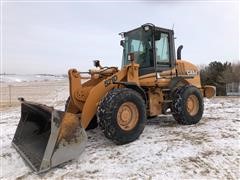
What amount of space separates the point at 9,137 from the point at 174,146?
12.3ft

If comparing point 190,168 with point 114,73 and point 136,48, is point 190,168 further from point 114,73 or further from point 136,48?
point 136,48

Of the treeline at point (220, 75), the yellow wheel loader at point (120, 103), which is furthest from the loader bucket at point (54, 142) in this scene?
the treeline at point (220, 75)

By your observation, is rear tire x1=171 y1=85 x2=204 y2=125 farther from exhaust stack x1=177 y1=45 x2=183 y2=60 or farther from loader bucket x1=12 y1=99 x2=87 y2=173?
loader bucket x1=12 y1=99 x2=87 y2=173

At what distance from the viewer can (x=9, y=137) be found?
6.94 metres

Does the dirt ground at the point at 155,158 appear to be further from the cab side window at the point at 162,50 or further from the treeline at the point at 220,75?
the treeline at the point at 220,75

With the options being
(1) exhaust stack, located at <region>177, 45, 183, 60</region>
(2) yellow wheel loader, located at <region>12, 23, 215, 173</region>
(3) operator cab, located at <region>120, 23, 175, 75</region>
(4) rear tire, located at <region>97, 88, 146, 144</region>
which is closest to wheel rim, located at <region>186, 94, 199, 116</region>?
(2) yellow wheel loader, located at <region>12, 23, 215, 173</region>

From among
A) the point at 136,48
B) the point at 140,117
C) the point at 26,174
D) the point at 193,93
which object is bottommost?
the point at 26,174

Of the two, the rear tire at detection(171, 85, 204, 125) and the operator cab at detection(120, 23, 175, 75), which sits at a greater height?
the operator cab at detection(120, 23, 175, 75)

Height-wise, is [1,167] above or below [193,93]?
below

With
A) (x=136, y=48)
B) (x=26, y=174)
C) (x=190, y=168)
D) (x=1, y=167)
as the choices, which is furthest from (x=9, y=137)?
(x=190, y=168)

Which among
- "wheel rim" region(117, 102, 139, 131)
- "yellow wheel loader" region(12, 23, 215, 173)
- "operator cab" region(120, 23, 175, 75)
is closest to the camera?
"yellow wheel loader" region(12, 23, 215, 173)

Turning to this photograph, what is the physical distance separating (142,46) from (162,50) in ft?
1.82

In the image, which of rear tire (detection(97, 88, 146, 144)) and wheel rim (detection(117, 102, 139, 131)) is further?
wheel rim (detection(117, 102, 139, 131))

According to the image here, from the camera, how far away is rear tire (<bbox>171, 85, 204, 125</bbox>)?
7.19 metres
